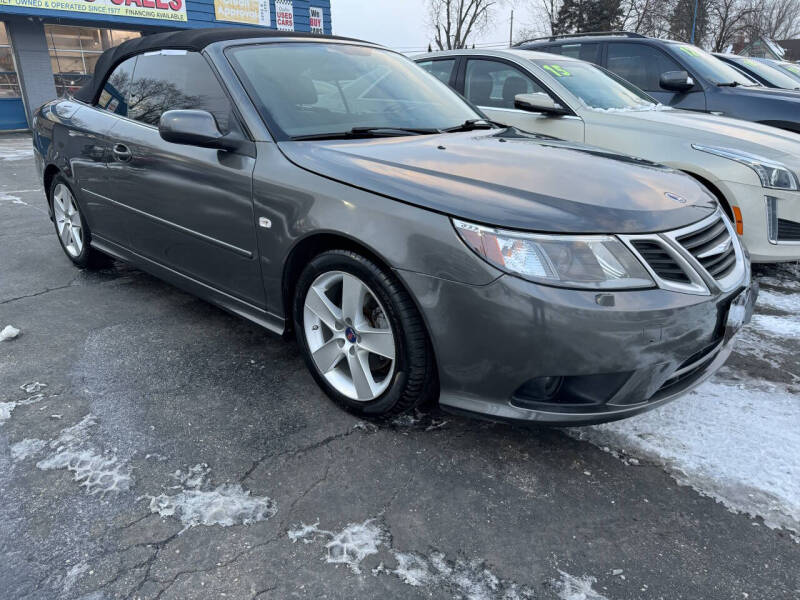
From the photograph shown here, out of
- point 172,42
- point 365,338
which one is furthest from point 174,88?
point 365,338

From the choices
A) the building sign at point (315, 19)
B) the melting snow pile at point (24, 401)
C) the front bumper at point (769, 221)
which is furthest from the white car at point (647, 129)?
the building sign at point (315, 19)

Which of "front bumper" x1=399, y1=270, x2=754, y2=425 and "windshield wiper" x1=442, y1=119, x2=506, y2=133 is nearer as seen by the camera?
"front bumper" x1=399, y1=270, x2=754, y2=425

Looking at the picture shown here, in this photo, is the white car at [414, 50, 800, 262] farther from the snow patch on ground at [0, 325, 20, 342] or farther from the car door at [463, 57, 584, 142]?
the snow patch on ground at [0, 325, 20, 342]

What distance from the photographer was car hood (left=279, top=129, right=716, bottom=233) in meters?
2.03

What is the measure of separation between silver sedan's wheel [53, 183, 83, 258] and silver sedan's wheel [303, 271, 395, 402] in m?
2.55

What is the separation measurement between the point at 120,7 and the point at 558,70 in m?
14.9

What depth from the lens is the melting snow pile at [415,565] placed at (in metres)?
1.71

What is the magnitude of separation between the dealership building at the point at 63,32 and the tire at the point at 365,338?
16247mm

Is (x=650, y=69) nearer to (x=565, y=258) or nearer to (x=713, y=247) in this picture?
A: (x=713, y=247)

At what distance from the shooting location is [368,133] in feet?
9.16

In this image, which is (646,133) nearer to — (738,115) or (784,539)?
(738,115)

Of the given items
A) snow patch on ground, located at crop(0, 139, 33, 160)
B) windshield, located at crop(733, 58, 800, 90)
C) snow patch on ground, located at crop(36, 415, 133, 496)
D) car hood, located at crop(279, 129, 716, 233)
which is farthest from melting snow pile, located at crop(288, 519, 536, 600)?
snow patch on ground, located at crop(0, 139, 33, 160)

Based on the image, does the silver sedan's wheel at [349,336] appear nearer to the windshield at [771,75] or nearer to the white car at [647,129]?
the white car at [647,129]

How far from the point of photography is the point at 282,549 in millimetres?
1847
